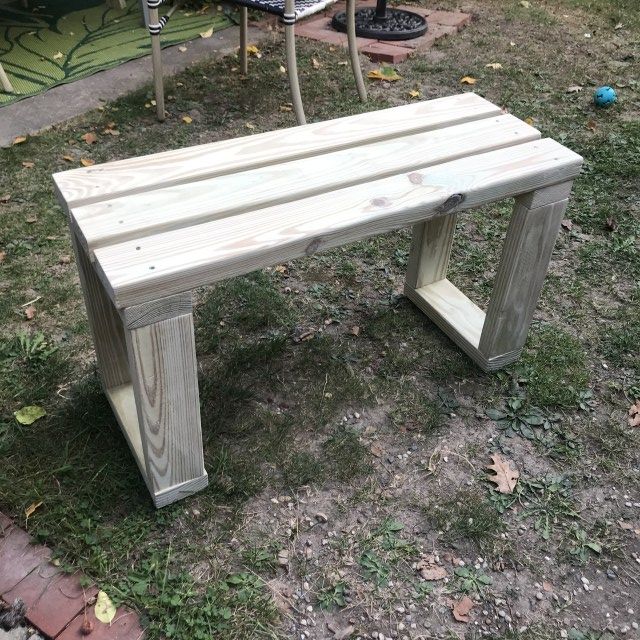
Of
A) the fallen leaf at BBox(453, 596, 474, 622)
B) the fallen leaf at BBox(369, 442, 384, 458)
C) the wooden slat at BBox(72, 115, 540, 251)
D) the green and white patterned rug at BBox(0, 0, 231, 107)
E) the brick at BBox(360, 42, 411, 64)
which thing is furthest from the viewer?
the brick at BBox(360, 42, 411, 64)

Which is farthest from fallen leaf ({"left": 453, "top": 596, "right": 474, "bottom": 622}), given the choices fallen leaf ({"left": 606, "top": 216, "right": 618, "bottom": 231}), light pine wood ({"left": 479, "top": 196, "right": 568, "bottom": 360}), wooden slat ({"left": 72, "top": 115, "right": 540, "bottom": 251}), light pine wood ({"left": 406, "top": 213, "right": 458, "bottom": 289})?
fallen leaf ({"left": 606, "top": 216, "right": 618, "bottom": 231})

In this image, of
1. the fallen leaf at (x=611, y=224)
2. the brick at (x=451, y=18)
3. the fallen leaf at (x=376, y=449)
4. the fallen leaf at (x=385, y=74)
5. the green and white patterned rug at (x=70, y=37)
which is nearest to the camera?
the fallen leaf at (x=376, y=449)

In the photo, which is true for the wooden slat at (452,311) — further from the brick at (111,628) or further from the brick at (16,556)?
the brick at (16,556)

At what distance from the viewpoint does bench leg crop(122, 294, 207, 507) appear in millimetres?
1396

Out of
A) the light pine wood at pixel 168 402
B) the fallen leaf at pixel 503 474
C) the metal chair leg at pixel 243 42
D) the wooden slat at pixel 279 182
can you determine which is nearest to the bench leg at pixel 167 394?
the light pine wood at pixel 168 402

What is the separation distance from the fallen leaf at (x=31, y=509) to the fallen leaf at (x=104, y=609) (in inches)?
12.5

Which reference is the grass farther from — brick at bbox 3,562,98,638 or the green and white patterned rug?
the green and white patterned rug

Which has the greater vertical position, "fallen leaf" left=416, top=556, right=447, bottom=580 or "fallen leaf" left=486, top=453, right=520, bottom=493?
"fallen leaf" left=416, top=556, right=447, bottom=580

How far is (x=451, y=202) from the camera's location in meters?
1.66

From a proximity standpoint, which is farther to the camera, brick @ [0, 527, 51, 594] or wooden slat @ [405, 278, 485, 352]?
wooden slat @ [405, 278, 485, 352]

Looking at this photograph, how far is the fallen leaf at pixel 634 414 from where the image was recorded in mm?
2121

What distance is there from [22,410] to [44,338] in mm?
365

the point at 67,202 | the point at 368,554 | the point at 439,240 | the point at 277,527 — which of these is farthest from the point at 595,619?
the point at 67,202

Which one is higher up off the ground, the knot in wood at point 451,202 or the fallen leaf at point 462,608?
the knot in wood at point 451,202
